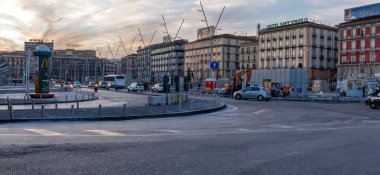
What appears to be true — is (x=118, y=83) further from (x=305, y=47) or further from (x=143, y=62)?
(x=143, y=62)

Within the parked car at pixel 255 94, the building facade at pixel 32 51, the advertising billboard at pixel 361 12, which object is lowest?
the parked car at pixel 255 94

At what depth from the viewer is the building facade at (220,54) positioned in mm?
129625

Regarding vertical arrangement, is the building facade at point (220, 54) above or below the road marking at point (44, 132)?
above

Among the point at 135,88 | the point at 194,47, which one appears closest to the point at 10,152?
the point at 135,88

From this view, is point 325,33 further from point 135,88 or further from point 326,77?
point 135,88

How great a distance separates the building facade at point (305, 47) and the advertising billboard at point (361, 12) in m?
8.14

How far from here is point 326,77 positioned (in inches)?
4227

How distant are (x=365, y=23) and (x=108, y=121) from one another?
84.4 meters

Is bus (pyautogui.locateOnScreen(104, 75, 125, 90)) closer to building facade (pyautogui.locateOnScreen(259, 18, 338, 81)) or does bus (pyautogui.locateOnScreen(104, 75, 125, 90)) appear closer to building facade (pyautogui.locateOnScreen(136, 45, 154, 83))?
building facade (pyautogui.locateOnScreen(259, 18, 338, 81))

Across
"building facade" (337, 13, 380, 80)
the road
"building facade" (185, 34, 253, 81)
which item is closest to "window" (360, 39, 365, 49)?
"building facade" (337, 13, 380, 80)

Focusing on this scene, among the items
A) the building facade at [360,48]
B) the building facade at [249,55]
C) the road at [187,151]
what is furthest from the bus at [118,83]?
the road at [187,151]

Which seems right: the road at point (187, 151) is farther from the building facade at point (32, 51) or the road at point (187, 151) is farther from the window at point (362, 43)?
the window at point (362, 43)

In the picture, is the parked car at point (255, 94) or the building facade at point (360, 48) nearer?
the parked car at point (255, 94)

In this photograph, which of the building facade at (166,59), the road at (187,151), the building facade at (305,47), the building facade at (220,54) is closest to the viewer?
the road at (187,151)
